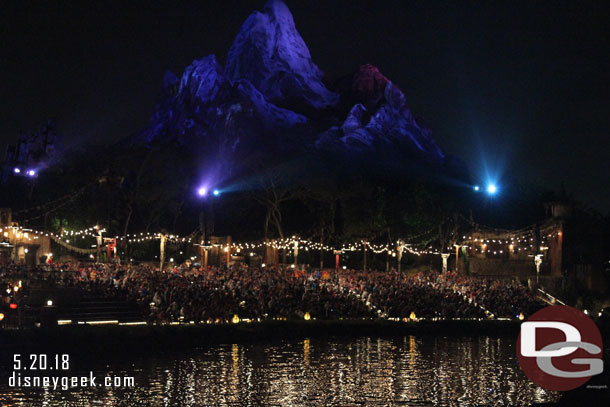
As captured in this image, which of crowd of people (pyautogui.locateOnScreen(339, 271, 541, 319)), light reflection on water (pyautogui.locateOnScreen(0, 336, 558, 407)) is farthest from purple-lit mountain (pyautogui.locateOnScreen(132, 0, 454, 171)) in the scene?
light reflection on water (pyautogui.locateOnScreen(0, 336, 558, 407))

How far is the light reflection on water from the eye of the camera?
19.2m

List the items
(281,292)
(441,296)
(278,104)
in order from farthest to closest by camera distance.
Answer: (278,104) → (441,296) → (281,292)

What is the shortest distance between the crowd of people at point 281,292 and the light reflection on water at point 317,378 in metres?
2.97

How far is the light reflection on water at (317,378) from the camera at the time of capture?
1922 centimetres

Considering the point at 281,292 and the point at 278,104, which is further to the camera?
the point at 278,104

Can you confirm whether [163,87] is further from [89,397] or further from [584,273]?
[89,397]

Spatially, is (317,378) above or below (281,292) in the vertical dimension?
below

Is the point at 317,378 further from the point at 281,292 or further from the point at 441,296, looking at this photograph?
the point at 441,296

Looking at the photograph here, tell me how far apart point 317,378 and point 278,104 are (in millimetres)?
116747

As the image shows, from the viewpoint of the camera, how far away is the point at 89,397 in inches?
750

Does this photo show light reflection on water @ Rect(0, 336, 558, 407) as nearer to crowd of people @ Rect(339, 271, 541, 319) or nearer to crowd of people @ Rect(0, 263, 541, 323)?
crowd of people @ Rect(0, 263, 541, 323)

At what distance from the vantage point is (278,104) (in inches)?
5359

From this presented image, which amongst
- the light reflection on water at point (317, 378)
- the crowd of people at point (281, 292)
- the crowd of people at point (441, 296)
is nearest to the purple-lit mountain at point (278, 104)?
the crowd of people at point (441, 296)

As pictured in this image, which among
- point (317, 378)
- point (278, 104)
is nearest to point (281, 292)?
point (317, 378)
